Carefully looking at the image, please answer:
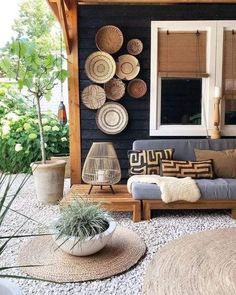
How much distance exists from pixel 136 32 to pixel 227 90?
1477 millimetres

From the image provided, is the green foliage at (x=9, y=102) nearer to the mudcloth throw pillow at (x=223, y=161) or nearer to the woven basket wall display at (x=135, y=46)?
the woven basket wall display at (x=135, y=46)

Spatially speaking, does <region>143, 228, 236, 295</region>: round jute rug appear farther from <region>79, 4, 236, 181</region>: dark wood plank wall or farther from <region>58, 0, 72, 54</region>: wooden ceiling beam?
<region>58, 0, 72, 54</region>: wooden ceiling beam

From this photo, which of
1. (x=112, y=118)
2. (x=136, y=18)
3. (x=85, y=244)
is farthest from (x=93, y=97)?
(x=85, y=244)

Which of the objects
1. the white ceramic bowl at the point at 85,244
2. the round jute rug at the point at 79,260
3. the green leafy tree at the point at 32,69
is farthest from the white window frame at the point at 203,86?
the white ceramic bowl at the point at 85,244

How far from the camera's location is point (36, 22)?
32.2ft

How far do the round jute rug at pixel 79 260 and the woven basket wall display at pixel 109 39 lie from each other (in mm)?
2539

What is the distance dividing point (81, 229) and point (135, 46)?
2781 mm

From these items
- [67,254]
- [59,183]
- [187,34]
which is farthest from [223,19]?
[67,254]

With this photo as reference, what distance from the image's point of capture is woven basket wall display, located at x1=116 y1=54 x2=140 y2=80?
4.28 metres

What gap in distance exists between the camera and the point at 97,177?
3865mm

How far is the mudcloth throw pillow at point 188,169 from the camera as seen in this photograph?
376 centimetres

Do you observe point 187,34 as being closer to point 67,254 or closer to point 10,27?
point 67,254

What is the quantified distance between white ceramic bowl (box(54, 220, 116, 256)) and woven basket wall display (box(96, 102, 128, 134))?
2.07m

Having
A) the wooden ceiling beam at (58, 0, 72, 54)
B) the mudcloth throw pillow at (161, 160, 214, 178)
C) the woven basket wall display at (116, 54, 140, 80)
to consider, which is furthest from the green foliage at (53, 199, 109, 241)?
the wooden ceiling beam at (58, 0, 72, 54)
